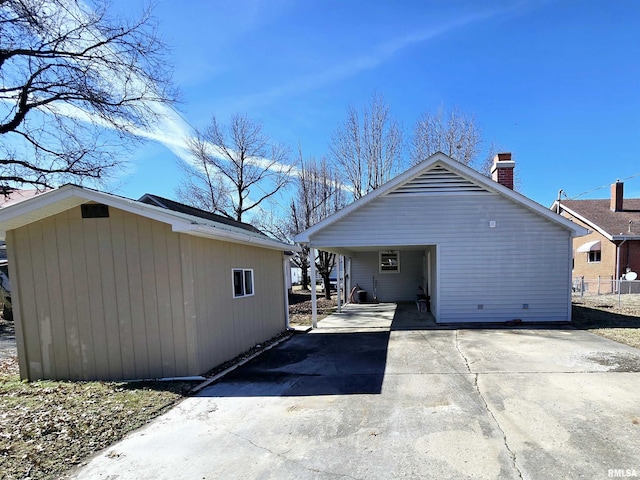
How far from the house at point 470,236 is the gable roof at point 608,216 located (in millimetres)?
13115

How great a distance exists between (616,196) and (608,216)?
1.85m

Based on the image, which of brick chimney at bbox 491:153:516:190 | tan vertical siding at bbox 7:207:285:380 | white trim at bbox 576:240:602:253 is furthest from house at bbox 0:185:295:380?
white trim at bbox 576:240:602:253

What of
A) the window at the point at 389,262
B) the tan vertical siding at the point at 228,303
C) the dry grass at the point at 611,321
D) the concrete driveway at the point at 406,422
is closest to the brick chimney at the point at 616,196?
the dry grass at the point at 611,321

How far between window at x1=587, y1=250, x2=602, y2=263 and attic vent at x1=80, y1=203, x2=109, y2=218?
2598 centimetres

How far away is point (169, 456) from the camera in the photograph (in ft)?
9.84

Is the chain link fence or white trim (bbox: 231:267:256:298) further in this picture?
the chain link fence

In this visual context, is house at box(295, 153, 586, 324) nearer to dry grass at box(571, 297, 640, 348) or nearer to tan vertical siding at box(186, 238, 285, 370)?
dry grass at box(571, 297, 640, 348)

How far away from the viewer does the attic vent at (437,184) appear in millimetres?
9625

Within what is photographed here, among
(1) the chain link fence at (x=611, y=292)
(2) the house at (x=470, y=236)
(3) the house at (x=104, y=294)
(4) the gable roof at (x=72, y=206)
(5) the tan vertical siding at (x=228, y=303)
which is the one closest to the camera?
(4) the gable roof at (x=72, y=206)

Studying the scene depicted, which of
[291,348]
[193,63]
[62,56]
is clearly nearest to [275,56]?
[193,63]

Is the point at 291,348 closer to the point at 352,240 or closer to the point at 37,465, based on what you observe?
the point at 352,240

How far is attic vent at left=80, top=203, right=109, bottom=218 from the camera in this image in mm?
5258

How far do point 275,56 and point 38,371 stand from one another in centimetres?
976

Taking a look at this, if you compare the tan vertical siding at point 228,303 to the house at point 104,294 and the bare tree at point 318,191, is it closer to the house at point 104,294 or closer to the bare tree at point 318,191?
the house at point 104,294
